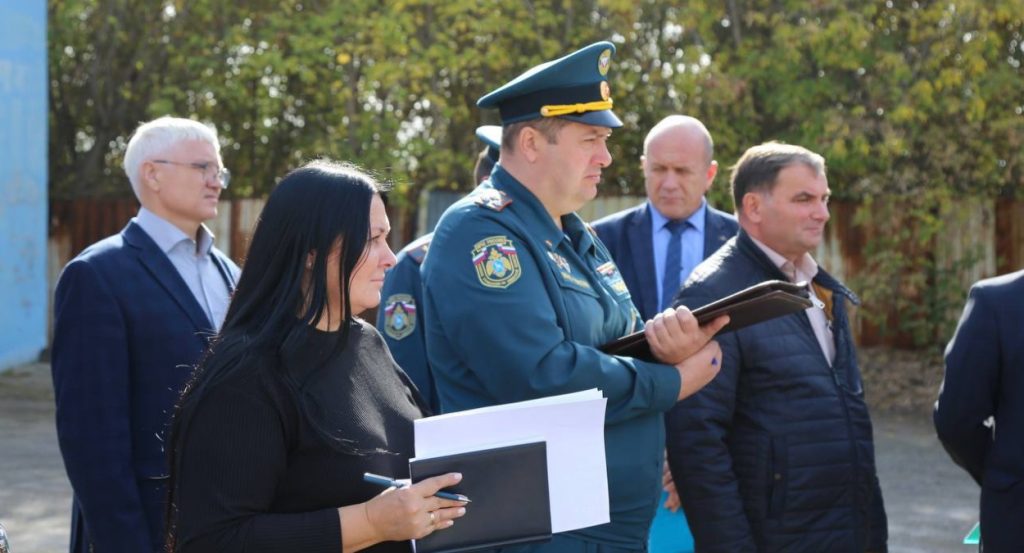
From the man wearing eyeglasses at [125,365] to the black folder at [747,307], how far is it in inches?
53.3

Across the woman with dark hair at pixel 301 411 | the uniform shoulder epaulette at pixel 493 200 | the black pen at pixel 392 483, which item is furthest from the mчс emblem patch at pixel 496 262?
the black pen at pixel 392 483

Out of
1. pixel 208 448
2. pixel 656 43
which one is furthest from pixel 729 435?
pixel 656 43

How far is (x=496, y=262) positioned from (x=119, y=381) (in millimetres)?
1295

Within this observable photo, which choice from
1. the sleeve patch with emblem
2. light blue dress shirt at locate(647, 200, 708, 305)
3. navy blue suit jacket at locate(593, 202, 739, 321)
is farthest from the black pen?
light blue dress shirt at locate(647, 200, 708, 305)

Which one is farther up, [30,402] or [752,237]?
[752,237]

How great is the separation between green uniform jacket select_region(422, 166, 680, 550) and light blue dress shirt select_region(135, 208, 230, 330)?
108cm

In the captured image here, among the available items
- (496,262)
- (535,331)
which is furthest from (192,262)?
(535,331)

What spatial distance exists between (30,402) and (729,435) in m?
10.8

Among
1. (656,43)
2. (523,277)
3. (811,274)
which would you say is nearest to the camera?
(523,277)

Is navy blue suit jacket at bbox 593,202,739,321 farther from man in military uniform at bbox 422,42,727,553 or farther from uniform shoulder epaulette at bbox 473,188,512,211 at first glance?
uniform shoulder epaulette at bbox 473,188,512,211

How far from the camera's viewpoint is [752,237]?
4312 millimetres

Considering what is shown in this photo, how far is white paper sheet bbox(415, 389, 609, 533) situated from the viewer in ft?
8.46

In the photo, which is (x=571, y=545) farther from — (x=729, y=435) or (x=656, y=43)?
(x=656, y=43)

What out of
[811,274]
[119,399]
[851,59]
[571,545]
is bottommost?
[571,545]
